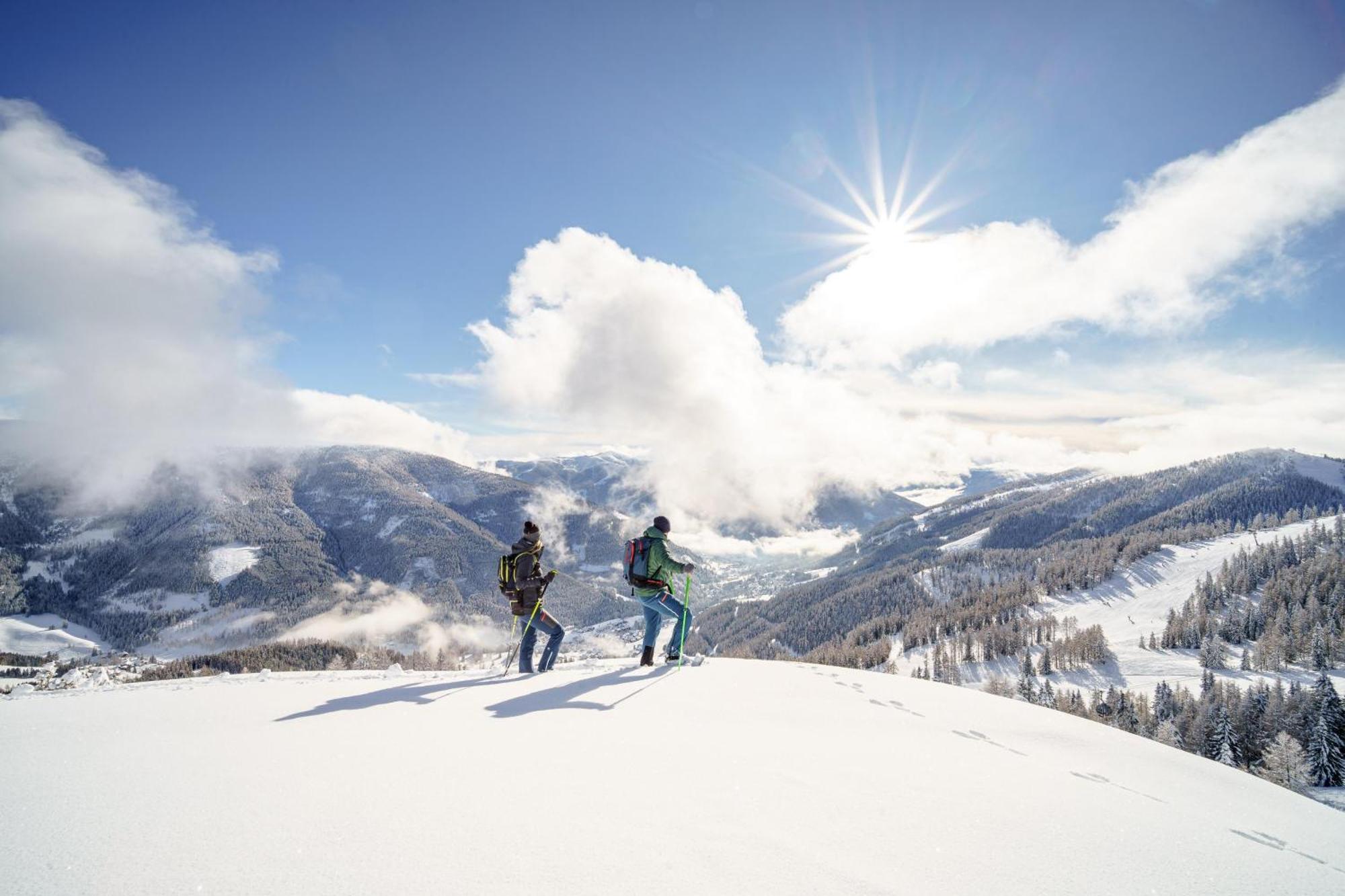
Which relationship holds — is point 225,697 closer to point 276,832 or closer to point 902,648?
point 276,832

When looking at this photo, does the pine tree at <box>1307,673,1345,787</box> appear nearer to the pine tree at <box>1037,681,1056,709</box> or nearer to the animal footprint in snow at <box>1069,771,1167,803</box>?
the pine tree at <box>1037,681,1056,709</box>

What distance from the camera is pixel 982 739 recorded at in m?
8.40

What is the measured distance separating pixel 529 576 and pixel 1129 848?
10.4m

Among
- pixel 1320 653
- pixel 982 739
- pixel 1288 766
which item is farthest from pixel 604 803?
pixel 1320 653

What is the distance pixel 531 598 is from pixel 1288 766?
75643mm

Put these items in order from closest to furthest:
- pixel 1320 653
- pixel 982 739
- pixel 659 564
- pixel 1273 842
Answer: pixel 1273 842 → pixel 982 739 → pixel 659 564 → pixel 1320 653

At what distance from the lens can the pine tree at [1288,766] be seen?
45.1 meters

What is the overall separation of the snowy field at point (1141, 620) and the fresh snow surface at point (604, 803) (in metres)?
145

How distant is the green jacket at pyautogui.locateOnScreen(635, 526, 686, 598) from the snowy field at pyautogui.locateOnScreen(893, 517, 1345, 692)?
472ft

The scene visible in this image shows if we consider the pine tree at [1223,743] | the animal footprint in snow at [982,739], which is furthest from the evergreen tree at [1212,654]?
the animal footprint in snow at [982,739]

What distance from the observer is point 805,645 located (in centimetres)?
19650

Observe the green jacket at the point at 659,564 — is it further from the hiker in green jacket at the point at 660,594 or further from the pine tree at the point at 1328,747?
the pine tree at the point at 1328,747

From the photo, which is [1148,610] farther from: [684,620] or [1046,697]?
[684,620]

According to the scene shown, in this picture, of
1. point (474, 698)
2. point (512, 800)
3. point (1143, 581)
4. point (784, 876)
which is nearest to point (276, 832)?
point (512, 800)
